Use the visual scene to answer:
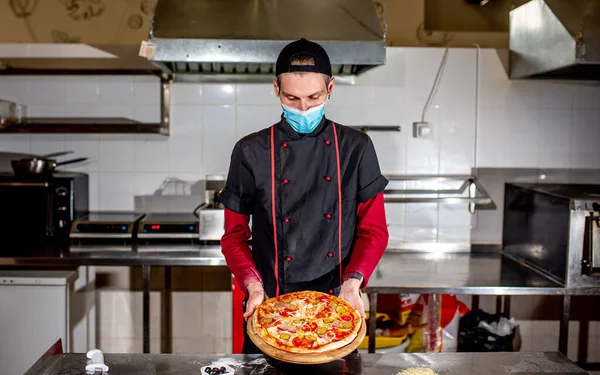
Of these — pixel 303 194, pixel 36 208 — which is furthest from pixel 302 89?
pixel 36 208

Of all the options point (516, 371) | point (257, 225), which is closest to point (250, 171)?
point (257, 225)

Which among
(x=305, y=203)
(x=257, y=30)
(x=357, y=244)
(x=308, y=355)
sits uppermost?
(x=257, y=30)

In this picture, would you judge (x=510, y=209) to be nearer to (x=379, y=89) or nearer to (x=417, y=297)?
(x=417, y=297)

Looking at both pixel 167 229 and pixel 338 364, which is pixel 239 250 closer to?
pixel 338 364

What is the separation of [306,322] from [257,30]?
1.78 metres

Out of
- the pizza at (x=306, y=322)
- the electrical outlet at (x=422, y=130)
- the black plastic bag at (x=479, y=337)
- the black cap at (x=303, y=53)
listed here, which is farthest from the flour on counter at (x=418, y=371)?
the electrical outlet at (x=422, y=130)

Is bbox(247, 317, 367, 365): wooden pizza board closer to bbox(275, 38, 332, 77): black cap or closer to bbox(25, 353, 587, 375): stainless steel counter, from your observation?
bbox(25, 353, 587, 375): stainless steel counter

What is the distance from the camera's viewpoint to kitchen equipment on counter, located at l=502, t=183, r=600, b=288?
2881mm

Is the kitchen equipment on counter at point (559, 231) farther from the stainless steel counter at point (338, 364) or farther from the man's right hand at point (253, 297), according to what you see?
the man's right hand at point (253, 297)

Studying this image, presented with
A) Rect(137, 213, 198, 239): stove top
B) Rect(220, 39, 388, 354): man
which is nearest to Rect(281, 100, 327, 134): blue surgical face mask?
Rect(220, 39, 388, 354): man

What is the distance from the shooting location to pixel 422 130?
369 cm

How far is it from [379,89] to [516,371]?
7.64ft

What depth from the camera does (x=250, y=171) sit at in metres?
2.04

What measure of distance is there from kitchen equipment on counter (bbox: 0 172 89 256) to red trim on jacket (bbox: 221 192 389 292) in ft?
5.81
